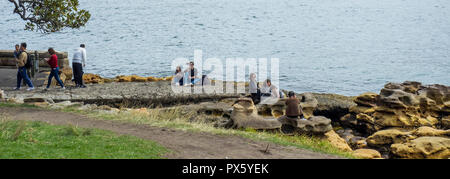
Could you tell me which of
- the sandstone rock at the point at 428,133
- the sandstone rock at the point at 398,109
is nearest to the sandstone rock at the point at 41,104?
the sandstone rock at the point at 398,109

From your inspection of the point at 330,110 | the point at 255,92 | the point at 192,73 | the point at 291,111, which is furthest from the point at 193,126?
the point at 330,110

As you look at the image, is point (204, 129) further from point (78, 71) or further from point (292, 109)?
point (78, 71)

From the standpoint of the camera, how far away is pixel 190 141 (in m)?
12.1

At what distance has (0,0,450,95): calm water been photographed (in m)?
57.8

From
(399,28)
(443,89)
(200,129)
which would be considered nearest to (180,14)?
(399,28)

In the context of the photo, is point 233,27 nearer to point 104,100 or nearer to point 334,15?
point 334,15

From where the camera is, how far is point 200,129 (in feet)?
45.4

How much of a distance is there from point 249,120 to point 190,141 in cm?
475

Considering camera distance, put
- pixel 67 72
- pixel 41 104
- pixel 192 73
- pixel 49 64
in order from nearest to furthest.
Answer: pixel 41 104
pixel 49 64
pixel 192 73
pixel 67 72

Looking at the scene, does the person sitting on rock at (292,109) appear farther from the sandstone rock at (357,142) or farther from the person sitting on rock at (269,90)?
the sandstone rock at (357,142)

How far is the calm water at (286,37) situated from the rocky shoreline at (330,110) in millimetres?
A: 24928

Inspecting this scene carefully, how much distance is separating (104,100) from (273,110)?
7110 millimetres

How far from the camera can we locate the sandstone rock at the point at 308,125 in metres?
16.8
